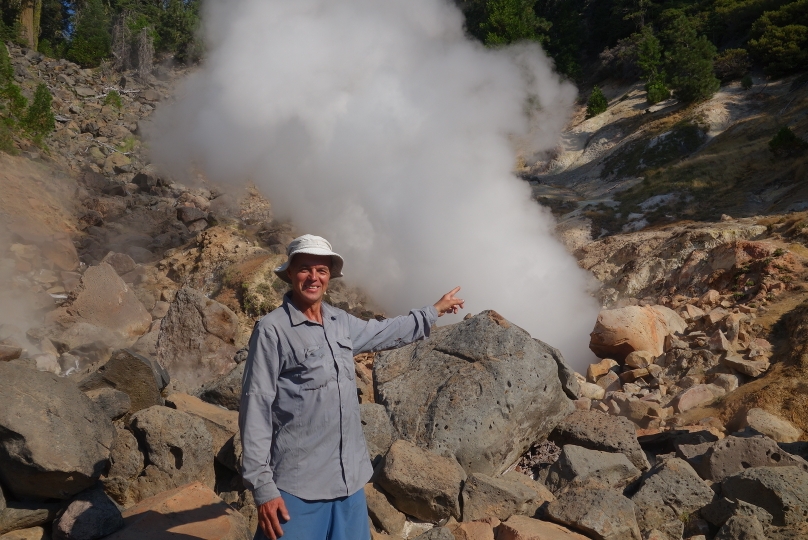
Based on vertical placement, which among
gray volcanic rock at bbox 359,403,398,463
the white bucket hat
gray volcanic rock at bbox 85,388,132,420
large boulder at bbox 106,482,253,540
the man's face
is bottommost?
gray volcanic rock at bbox 359,403,398,463

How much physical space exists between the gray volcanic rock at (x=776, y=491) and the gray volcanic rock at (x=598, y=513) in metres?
0.56

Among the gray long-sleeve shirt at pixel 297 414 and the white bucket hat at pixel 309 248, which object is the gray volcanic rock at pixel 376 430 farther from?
the white bucket hat at pixel 309 248

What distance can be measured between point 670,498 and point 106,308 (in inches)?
238

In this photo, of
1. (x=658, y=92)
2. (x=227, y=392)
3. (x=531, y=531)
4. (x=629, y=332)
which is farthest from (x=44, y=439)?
(x=658, y=92)

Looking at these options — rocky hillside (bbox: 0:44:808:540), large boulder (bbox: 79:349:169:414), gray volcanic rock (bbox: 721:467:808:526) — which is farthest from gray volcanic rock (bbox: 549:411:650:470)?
large boulder (bbox: 79:349:169:414)

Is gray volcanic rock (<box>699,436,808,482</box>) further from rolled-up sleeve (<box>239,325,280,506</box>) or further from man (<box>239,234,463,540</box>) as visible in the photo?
rolled-up sleeve (<box>239,325,280,506</box>)

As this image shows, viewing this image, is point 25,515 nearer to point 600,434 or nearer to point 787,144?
point 600,434

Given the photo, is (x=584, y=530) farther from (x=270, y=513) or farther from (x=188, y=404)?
(x=188, y=404)

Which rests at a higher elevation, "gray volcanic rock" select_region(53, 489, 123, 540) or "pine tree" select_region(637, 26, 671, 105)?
"gray volcanic rock" select_region(53, 489, 123, 540)

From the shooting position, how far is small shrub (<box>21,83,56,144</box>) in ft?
45.8

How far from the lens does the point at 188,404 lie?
4.14m

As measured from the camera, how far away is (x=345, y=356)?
2.21 metres

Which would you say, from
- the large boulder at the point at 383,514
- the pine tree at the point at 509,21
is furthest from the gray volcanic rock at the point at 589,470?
the pine tree at the point at 509,21

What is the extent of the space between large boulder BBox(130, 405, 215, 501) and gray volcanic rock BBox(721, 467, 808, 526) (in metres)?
2.78
